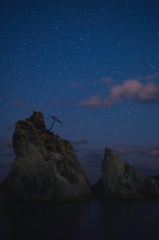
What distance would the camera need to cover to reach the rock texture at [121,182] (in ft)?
262

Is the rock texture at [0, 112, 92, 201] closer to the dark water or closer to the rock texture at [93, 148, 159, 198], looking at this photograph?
the rock texture at [93, 148, 159, 198]

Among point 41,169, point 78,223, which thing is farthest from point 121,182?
point 78,223

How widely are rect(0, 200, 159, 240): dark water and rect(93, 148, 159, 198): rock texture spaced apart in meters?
18.7

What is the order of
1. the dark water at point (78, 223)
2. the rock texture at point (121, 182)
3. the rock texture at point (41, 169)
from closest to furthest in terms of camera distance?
the dark water at point (78, 223) < the rock texture at point (41, 169) < the rock texture at point (121, 182)

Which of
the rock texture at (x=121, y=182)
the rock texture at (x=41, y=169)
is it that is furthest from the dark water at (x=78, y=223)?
the rock texture at (x=121, y=182)

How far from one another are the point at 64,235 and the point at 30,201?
1328 inches

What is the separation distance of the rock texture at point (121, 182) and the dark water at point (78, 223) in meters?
18.7

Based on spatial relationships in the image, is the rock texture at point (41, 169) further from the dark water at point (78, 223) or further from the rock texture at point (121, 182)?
the dark water at point (78, 223)

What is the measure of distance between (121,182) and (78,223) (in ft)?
123

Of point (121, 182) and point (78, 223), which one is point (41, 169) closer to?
point (121, 182)

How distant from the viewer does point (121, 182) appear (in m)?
79.5

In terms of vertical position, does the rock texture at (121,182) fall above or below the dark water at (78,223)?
above

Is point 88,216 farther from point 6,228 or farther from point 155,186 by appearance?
point 155,186

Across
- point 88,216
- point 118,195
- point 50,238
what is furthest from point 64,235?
point 118,195
